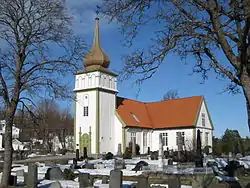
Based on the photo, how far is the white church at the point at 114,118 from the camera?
39875 millimetres

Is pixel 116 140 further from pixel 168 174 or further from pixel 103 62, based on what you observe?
pixel 168 174

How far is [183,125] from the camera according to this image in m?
42.6

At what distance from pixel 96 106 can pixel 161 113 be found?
11053mm

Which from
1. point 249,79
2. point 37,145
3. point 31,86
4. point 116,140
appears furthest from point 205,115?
point 249,79

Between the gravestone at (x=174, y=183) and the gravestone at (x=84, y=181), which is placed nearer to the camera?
the gravestone at (x=174, y=183)

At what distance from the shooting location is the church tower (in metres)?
39.5

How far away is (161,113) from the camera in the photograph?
46.9 metres

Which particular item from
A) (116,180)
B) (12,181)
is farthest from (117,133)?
(116,180)

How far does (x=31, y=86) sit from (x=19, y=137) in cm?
5678

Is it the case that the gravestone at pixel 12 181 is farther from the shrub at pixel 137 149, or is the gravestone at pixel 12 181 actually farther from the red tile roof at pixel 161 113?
the shrub at pixel 137 149

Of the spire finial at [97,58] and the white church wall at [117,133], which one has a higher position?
the spire finial at [97,58]

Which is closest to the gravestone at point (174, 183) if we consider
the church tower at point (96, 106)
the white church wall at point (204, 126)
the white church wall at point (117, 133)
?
the church tower at point (96, 106)

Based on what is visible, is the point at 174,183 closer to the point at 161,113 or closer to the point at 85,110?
the point at 85,110

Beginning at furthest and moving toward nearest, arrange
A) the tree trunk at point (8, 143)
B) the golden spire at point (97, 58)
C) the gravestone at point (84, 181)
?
the golden spire at point (97, 58) → the gravestone at point (84, 181) → the tree trunk at point (8, 143)
